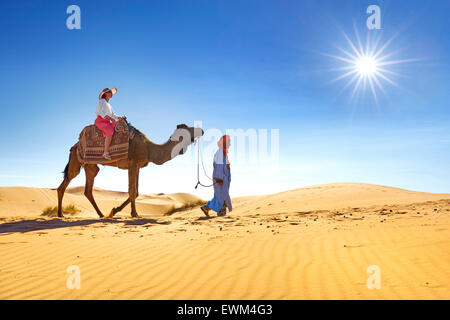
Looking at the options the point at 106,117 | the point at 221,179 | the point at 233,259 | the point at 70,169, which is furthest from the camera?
the point at 221,179

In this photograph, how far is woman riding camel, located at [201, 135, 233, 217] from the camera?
11.3m

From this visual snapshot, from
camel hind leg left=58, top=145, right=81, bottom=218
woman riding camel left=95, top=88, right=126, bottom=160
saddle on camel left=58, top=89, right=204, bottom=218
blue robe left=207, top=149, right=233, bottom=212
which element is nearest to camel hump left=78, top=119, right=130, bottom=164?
saddle on camel left=58, top=89, right=204, bottom=218

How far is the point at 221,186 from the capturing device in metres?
11.4

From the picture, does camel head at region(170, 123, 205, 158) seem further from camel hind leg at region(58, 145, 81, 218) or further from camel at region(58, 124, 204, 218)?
camel hind leg at region(58, 145, 81, 218)

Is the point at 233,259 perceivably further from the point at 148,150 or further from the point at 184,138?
the point at 148,150

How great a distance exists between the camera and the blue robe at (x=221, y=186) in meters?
11.4

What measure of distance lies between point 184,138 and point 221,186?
220cm

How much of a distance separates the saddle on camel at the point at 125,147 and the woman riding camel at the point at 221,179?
1.28m

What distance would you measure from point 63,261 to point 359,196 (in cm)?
1318

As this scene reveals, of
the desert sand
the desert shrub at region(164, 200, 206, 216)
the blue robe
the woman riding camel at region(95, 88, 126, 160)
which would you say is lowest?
the desert shrub at region(164, 200, 206, 216)

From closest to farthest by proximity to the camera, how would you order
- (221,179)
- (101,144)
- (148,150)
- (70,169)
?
1. (101,144)
2. (148,150)
3. (70,169)
4. (221,179)

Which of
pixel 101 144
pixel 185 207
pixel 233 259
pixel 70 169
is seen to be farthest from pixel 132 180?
pixel 185 207

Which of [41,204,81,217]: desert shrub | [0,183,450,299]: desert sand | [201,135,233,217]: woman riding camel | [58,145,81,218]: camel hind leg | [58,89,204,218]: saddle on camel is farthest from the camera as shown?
[41,204,81,217]: desert shrub
